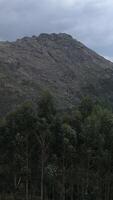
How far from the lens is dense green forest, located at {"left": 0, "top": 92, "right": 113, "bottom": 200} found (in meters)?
43.2

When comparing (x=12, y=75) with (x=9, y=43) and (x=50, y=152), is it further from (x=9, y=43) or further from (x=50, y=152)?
(x=50, y=152)

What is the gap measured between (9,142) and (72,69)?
409 feet

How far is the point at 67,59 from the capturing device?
17750cm

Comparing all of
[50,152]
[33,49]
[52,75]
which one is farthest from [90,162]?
[33,49]

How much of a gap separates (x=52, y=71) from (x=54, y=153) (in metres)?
114

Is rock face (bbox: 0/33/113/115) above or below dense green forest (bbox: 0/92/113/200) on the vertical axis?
above

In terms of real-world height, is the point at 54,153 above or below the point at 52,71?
below

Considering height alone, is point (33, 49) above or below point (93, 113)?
above

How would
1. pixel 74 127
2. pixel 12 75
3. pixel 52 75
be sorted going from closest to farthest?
pixel 74 127 → pixel 12 75 → pixel 52 75

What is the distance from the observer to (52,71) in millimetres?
158375

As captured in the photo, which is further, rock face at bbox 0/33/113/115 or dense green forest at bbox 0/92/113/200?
rock face at bbox 0/33/113/115

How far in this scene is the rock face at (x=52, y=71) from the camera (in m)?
123

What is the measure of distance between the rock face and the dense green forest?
160ft

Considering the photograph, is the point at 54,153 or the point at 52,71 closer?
the point at 54,153
